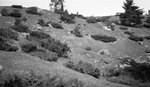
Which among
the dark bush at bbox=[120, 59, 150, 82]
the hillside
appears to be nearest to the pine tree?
the hillside

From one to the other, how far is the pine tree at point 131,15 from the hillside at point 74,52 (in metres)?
2.89

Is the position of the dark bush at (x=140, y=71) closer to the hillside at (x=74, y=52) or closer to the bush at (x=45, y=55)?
the hillside at (x=74, y=52)

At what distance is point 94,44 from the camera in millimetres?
16812

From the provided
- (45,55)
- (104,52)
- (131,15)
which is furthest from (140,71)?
(131,15)

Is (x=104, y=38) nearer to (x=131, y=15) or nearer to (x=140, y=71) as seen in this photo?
(x=140, y=71)

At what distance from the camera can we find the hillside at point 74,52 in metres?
8.35

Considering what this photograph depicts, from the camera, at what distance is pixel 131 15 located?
25.9 meters

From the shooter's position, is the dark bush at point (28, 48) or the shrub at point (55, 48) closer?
the dark bush at point (28, 48)

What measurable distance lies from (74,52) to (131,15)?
52.9ft

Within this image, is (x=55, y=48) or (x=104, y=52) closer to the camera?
(x=55, y=48)

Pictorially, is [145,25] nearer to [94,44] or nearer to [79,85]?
[94,44]

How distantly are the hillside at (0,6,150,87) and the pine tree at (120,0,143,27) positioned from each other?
2893mm

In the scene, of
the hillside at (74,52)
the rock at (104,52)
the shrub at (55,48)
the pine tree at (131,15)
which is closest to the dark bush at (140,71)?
the hillside at (74,52)

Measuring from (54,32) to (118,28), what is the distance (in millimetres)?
10814
